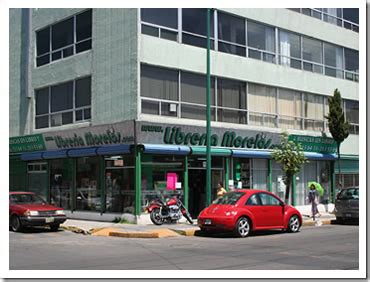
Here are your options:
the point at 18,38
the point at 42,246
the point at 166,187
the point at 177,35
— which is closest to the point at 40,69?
the point at 18,38

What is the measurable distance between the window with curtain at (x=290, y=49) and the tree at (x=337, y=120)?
2624 mm

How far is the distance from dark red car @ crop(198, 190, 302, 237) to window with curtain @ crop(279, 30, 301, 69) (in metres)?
11.3

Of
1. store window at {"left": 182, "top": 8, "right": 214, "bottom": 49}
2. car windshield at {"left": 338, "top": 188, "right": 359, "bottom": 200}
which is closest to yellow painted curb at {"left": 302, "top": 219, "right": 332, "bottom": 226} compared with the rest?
car windshield at {"left": 338, "top": 188, "right": 359, "bottom": 200}

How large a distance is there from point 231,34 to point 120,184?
8.78 meters

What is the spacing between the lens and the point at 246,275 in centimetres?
965

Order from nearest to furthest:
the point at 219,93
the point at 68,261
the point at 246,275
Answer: the point at 246,275
the point at 68,261
the point at 219,93

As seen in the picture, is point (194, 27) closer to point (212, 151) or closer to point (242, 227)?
point (212, 151)

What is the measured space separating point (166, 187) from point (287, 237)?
6281 mm

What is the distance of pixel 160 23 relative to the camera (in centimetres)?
2192

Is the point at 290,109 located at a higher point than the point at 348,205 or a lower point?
higher

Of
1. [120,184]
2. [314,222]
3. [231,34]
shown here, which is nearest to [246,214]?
[314,222]

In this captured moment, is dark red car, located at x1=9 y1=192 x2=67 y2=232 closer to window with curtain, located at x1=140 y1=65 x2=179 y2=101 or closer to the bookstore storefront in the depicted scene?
the bookstore storefront

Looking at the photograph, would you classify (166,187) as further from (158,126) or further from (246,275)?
(246,275)

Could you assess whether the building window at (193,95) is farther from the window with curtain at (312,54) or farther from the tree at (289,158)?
the window with curtain at (312,54)
